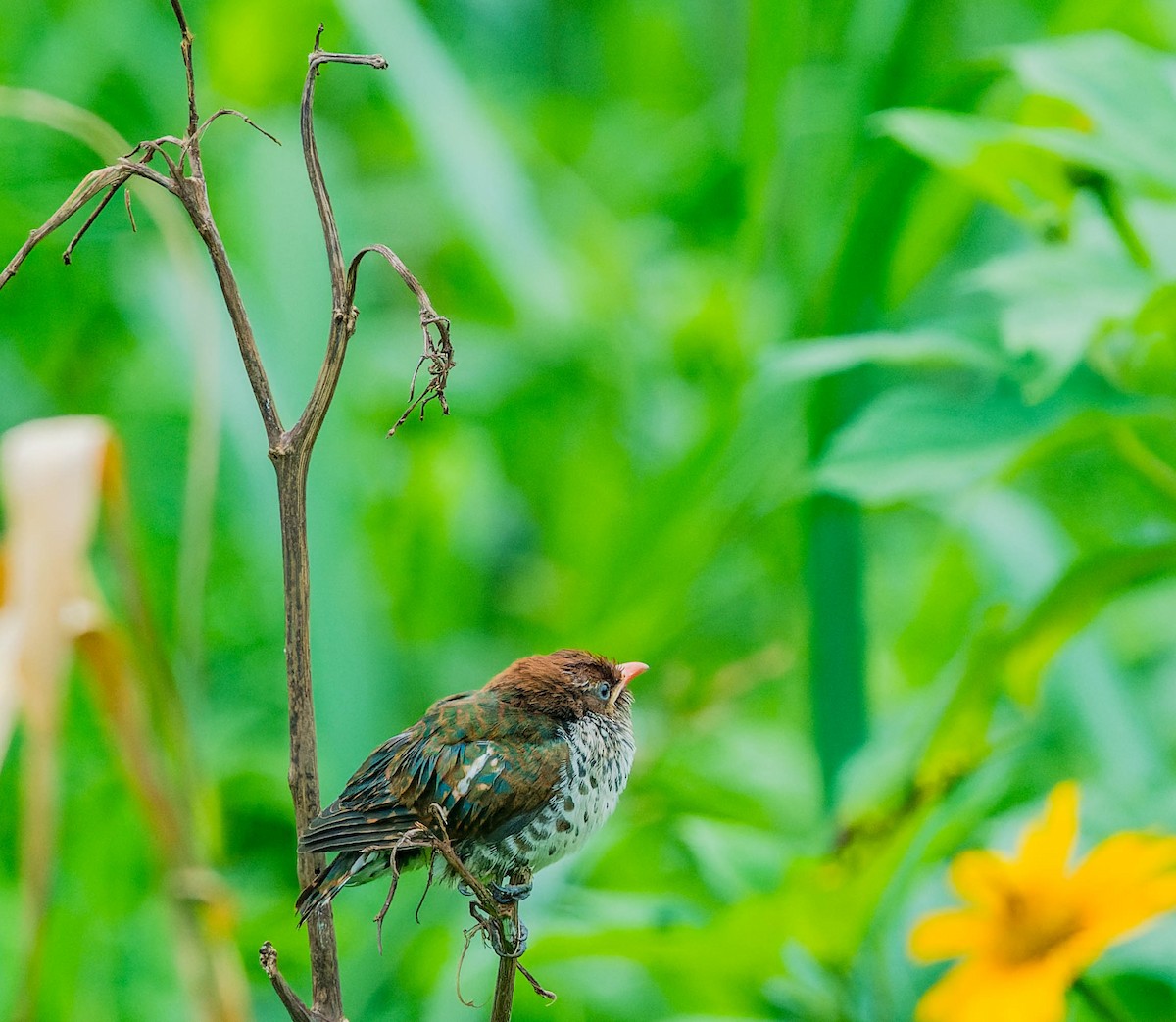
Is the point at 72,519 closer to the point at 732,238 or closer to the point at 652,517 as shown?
the point at 652,517

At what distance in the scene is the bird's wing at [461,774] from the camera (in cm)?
31

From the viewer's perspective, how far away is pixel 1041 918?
813 millimetres

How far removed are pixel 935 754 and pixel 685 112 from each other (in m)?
2.35

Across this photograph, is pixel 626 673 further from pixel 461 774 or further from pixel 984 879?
pixel 984 879

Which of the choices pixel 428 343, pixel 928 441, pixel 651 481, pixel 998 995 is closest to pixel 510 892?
pixel 428 343

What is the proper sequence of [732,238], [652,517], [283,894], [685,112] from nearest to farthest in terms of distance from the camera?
[652,517], [283,894], [732,238], [685,112]

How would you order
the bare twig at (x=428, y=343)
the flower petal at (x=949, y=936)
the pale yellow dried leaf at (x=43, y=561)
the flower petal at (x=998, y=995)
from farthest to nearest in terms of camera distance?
the flower petal at (x=949, y=936) < the flower petal at (x=998, y=995) < the pale yellow dried leaf at (x=43, y=561) < the bare twig at (x=428, y=343)

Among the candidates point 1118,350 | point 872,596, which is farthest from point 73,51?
point 1118,350

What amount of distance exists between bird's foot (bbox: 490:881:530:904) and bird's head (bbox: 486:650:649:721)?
4 centimetres

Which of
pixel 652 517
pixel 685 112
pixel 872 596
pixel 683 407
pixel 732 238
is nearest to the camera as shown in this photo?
pixel 652 517

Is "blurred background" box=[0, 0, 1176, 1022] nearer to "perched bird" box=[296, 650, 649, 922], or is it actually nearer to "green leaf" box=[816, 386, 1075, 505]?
"green leaf" box=[816, 386, 1075, 505]

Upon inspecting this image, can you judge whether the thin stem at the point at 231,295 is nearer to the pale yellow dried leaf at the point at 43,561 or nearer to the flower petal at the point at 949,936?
the pale yellow dried leaf at the point at 43,561

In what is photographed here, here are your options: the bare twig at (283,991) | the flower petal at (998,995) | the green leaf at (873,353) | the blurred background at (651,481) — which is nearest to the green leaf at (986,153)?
the blurred background at (651,481)

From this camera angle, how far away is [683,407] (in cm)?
206
